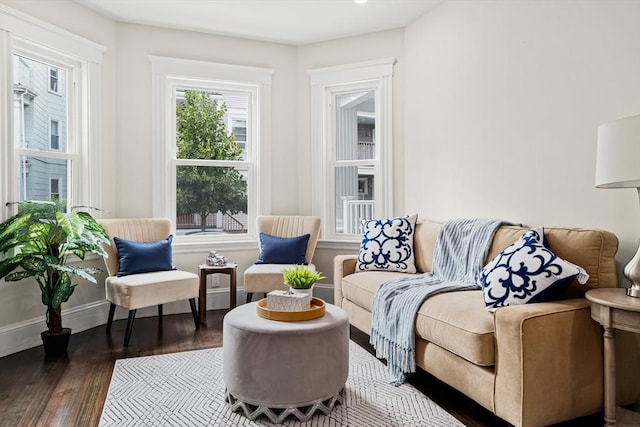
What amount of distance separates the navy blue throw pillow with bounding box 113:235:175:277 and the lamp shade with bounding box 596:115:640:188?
3162 millimetres

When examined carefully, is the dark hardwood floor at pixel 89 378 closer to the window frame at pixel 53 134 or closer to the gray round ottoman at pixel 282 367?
A: the gray round ottoman at pixel 282 367

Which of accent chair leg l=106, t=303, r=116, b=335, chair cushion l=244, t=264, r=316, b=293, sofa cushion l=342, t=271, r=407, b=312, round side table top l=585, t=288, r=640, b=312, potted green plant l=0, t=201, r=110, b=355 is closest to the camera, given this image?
round side table top l=585, t=288, r=640, b=312

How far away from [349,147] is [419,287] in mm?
2214

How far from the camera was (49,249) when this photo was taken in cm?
313

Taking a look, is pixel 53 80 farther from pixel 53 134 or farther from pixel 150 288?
pixel 150 288

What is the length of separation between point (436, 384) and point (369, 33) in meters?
3.35

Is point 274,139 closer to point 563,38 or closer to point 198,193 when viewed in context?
point 198,193

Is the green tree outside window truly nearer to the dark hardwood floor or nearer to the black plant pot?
the dark hardwood floor

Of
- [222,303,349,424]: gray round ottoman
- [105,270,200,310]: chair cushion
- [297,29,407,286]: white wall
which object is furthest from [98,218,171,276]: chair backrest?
[222,303,349,424]: gray round ottoman

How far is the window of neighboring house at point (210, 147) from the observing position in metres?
4.25

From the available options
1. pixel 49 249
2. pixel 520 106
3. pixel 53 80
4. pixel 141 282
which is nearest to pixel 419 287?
pixel 520 106

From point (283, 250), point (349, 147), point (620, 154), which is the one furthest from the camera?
point (349, 147)

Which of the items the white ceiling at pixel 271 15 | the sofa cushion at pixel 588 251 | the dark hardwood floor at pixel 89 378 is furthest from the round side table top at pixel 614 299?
the white ceiling at pixel 271 15

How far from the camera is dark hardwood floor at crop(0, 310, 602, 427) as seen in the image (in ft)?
7.10
